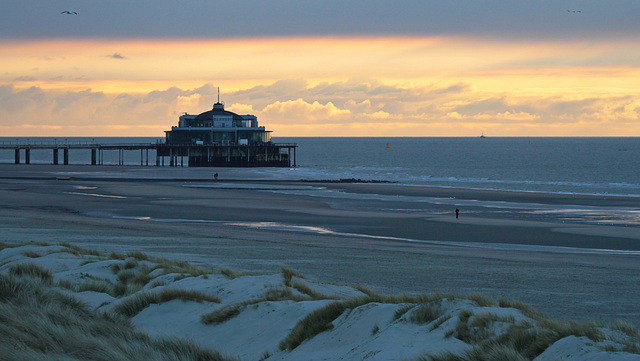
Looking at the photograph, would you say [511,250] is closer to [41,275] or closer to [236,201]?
[41,275]

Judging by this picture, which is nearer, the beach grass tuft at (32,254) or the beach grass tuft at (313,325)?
the beach grass tuft at (313,325)

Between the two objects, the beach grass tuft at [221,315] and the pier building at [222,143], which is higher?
the pier building at [222,143]

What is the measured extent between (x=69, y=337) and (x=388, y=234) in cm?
1867

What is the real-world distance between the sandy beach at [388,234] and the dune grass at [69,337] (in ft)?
20.7

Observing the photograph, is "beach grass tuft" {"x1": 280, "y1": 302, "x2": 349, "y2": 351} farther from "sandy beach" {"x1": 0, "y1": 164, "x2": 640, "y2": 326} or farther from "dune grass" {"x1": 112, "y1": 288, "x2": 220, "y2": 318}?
"sandy beach" {"x1": 0, "y1": 164, "x2": 640, "y2": 326}

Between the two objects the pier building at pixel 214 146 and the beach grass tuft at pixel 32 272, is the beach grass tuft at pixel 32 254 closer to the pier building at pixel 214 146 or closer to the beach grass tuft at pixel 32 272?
the beach grass tuft at pixel 32 272

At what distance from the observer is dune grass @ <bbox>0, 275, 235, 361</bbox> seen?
7.12m

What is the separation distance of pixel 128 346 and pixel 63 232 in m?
16.8

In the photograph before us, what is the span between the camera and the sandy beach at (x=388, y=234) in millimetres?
14789

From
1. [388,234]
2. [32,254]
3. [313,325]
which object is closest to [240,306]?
[313,325]

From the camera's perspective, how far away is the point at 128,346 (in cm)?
750

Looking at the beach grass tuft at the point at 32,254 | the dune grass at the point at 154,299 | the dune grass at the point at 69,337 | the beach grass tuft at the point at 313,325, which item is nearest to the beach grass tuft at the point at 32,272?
the beach grass tuft at the point at 32,254

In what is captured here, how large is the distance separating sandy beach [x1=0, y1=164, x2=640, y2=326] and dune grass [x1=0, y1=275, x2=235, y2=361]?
249 inches

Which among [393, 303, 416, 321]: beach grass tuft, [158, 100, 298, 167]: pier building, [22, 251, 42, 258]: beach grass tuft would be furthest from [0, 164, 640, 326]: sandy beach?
[158, 100, 298, 167]: pier building
